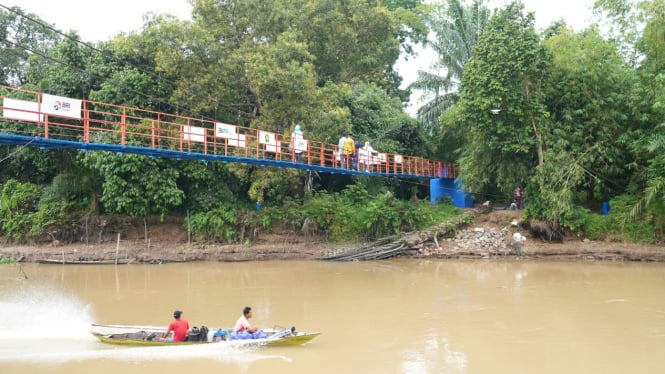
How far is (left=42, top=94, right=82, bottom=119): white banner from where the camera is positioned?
10.4m

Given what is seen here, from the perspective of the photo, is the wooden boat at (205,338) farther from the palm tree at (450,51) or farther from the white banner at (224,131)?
the palm tree at (450,51)

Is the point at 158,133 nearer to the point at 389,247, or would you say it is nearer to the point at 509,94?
the point at 389,247

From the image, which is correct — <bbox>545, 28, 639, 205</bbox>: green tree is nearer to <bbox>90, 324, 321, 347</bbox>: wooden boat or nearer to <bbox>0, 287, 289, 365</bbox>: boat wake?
<bbox>90, 324, 321, 347</bbox>: wooden boat

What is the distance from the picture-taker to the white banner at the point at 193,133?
44.4 feet

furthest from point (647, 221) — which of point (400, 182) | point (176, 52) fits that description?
point (176, 52)

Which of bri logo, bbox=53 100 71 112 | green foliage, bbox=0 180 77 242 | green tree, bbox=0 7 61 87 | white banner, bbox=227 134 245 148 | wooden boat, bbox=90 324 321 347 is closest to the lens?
wooden boat, bbox=90 324 321 347

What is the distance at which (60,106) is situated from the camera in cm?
1073

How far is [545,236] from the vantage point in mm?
18031

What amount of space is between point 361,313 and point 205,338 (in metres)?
3.74

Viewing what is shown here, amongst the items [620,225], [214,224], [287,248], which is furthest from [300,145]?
[620,225]

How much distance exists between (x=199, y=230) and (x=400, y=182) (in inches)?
403

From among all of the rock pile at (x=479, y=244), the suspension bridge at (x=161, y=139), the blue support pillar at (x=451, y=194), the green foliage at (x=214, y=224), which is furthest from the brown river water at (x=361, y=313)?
the blue support pillar at (x=451, y=194)

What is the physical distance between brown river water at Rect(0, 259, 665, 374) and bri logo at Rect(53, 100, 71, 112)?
4.43 meters

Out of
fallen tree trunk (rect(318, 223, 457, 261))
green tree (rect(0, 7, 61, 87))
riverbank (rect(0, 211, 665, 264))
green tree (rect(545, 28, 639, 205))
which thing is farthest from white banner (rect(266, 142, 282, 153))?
green tree (rect(0, 7, 61, 87))
